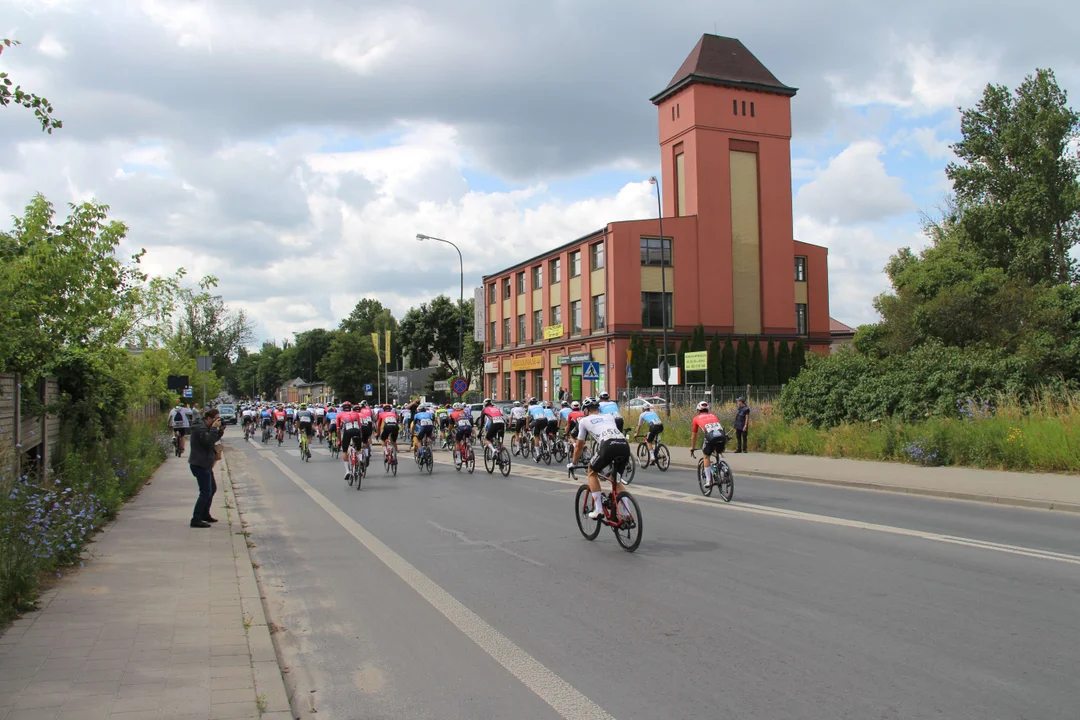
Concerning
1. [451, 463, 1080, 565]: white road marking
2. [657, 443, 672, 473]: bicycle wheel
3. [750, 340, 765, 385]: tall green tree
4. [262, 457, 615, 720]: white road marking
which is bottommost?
[262, 457, 615, 720]: white road marking

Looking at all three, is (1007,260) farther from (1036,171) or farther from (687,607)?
(687,607)

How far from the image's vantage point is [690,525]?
11062mm

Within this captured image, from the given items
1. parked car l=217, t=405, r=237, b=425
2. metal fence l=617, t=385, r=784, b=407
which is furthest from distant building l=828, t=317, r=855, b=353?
parked car l=217, t=405, r=237, b=425

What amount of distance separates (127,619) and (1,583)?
100 cm

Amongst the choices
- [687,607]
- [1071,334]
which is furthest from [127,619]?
[1071,334]

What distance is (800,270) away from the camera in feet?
199

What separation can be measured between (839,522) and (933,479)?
5802 mm

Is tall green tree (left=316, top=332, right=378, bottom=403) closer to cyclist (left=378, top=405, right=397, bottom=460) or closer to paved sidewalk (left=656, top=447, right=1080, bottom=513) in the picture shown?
cyclist (left=378, top=405, right=397, bottom=460)

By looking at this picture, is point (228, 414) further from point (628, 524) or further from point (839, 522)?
point (628, 524)

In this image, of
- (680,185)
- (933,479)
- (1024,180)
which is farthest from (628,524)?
(680,185)

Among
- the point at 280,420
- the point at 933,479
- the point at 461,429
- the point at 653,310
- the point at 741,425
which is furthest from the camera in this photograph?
the point at 653,310

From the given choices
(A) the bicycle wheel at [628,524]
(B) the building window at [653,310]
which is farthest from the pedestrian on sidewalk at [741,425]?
(B) the building window at [653,310]

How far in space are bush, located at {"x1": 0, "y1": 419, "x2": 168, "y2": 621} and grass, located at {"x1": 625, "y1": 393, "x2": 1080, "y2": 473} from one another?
1585 centimetres

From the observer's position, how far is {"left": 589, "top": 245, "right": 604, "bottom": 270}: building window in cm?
5566
